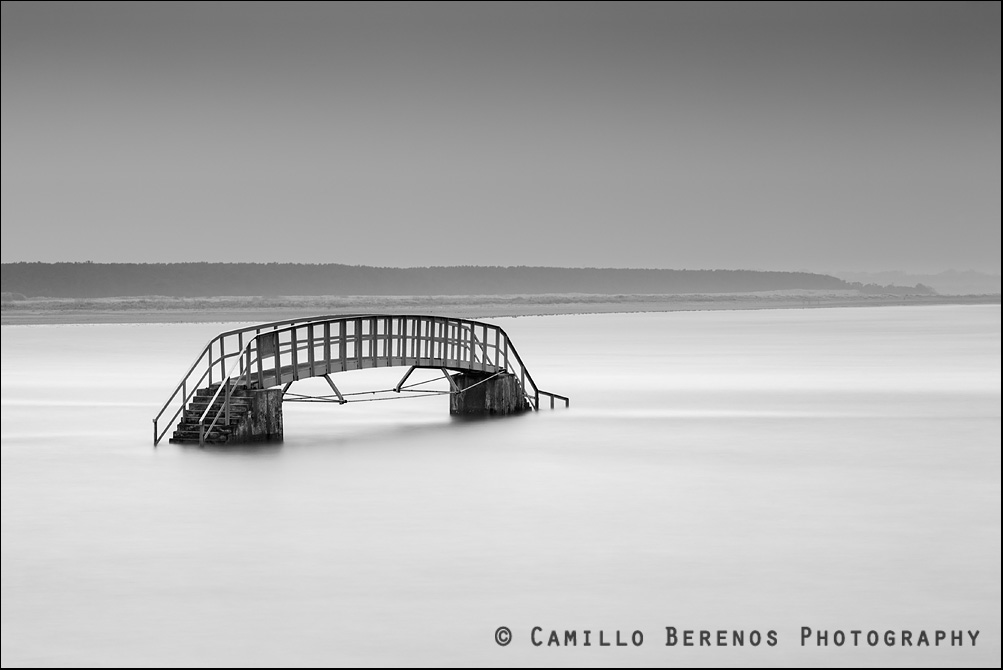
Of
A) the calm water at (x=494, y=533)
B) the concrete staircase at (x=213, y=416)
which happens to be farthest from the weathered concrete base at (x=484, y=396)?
the concrete staircase at (x=213, y=416)

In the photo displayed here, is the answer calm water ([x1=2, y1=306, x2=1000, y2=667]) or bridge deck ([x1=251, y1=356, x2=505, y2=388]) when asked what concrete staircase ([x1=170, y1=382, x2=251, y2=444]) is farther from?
calm water ([x1=2, y1=306, x2=1000, y2=667])

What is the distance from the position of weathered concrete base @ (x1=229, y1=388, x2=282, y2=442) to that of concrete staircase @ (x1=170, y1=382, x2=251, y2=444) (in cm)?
10

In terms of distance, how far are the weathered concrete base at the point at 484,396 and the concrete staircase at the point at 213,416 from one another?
333 inches

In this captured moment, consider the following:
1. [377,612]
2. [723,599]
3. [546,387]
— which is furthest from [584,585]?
[546,387]

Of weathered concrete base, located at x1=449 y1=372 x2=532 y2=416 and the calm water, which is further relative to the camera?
weathered concrete base, located at x1=449 y1=372 x2=532 y2=416

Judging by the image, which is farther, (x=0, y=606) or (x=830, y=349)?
(x=830, y=349)

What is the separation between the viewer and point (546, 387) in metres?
48.6

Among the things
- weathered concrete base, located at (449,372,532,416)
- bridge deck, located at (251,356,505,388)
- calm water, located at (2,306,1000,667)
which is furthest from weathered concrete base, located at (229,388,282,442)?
weathered concrete base, located at (449,372,532,416)

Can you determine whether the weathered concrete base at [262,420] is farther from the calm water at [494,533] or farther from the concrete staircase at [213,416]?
the calm water at [494,533]

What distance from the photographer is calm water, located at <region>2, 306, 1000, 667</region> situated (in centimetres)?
1383

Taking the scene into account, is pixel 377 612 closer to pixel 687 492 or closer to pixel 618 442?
pixel 687 492

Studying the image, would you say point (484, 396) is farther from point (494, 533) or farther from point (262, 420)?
point (494, 533)

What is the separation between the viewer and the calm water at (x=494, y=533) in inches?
544

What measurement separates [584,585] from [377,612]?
102 inches
